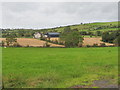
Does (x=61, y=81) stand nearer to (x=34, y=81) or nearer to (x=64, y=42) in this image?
(x=34, y=81)

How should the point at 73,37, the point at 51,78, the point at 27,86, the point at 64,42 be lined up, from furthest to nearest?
the point at 64,42
the point at 73,37
the point at 51,78
the point at 27,86

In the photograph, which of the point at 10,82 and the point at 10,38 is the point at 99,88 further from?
the point at 10,38

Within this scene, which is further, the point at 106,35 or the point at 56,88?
the point at 106,35

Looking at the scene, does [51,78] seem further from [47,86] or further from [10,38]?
[10,38]

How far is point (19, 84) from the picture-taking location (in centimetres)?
1373

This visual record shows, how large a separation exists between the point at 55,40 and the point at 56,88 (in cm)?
8734

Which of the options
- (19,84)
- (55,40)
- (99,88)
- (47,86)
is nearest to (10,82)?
(19,84)

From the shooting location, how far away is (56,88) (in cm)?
1239

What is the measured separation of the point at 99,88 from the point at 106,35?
299 feet

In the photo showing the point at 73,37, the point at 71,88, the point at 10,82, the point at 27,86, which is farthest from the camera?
the point at 73,37

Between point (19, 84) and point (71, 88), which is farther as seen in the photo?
point (19, 84)

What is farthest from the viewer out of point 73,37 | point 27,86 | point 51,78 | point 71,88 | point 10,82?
point 73,37

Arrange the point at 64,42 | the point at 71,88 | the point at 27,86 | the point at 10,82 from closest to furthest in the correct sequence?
the point at 71,88 < the point at 27,86 < the point at 10,82 < the point at 64,42

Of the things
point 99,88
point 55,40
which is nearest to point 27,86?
point 99,88
